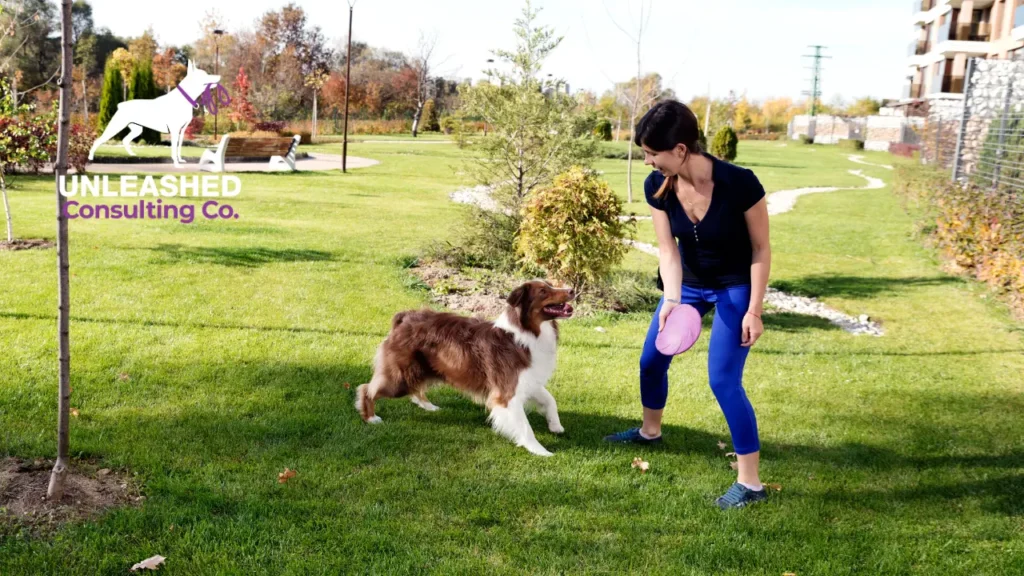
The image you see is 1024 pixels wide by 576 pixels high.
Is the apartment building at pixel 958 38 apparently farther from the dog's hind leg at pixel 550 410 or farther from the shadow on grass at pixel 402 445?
the dog's hind leg at pixel 550 410

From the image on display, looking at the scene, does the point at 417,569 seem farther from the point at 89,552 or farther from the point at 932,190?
the point at 932,190

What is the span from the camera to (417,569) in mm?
3176

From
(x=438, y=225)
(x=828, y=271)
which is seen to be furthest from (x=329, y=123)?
(x=828, y=271)

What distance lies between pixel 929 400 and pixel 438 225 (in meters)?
9.55

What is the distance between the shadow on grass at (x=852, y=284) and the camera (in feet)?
33.6

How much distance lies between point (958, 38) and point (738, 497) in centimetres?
5043

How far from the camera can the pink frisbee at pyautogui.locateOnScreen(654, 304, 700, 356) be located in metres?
3.88

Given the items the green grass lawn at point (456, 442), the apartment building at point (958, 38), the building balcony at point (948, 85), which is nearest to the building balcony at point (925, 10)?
the apartment building at point (958, 38)

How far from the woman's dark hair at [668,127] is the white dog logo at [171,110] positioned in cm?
1634

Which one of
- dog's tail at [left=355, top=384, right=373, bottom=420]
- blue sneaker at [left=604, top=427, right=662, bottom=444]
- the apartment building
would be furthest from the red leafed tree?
the apartment building

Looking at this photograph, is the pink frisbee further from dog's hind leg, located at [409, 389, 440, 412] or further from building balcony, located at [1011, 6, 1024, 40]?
building balcony, located at [1011, 6, 1024, 40]

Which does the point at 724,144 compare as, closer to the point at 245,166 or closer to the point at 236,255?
the point at 245,166

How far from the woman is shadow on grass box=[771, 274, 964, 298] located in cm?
690

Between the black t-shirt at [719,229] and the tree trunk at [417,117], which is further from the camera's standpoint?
the tree trunk at [417,117]
